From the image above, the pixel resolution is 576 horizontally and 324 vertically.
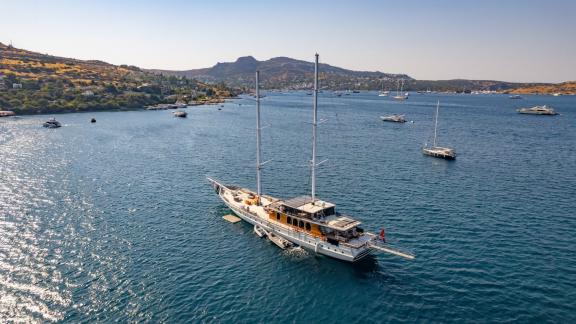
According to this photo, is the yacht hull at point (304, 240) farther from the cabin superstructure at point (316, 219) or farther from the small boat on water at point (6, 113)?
the small boat on water at point (6, 113)

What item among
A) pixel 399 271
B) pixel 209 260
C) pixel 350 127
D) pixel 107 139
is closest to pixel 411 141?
pixel 350 127

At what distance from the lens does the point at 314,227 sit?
1988 inches

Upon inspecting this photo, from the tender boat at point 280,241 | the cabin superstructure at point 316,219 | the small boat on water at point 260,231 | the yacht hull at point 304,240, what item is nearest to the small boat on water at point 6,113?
the yacht hull at point 304,240

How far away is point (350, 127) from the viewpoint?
17800cm

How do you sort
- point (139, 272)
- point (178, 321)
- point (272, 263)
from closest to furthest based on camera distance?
1. point (178, 321)
2. point (139, 272)
3. point (272, 263)

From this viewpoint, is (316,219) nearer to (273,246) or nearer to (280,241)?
(280,241)

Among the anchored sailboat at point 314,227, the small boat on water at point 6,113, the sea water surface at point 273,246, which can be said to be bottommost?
the sea water surface at point 273,246

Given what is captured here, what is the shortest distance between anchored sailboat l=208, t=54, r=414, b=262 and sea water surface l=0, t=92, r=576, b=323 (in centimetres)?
211

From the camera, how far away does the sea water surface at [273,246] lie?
129ft

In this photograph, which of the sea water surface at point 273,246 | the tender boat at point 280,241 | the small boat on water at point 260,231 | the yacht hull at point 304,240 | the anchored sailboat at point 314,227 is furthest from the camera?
the small boat on water at point 260,231

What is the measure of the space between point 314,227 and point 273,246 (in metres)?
7.73

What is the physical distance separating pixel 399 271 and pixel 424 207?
24160 millimetres

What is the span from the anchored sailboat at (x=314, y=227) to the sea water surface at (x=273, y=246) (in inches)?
83.0

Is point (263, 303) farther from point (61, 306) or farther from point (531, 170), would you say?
point (531, 170)
